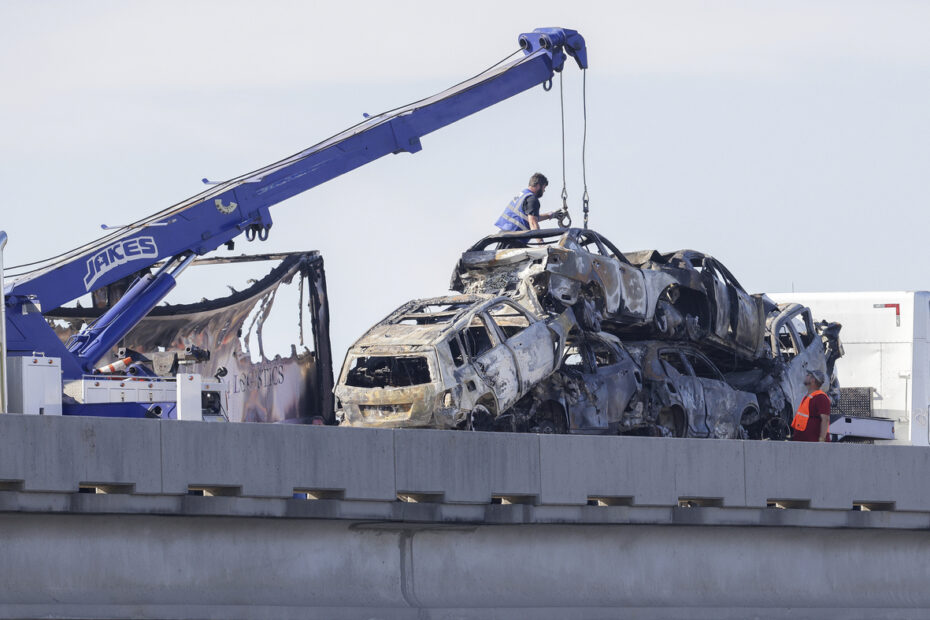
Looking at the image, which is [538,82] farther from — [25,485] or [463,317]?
[25,485]

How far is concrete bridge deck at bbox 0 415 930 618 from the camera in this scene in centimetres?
960

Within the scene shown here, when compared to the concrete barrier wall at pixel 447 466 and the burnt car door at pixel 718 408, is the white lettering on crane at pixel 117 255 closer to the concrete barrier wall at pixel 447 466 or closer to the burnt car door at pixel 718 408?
the concrete barrier wall at pixel 447 466

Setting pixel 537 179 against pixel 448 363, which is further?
pixel 537 179

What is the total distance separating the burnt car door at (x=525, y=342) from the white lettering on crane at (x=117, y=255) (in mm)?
3846

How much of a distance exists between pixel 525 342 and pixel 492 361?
673 mm

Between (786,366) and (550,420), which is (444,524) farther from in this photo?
(786,366)

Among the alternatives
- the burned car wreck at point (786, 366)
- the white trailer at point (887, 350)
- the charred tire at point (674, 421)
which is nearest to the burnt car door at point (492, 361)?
the charred tire at point (674, 421)

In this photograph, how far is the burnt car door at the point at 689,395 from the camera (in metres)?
17.9

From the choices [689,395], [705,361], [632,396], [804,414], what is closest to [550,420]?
[632,396]

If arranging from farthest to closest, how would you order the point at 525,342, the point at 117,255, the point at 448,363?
1. the point at 117,255
2. the point at 525,342
3. the point at 448,363

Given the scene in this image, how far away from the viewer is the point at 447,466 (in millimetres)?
11289

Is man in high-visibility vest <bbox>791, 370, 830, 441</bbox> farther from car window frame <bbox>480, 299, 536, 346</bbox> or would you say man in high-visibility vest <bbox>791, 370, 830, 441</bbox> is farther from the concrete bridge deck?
car window frame <bbox>480, 299, 536, 346</bbox>

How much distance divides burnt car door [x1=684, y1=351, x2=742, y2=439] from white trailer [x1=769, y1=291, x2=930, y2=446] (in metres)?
4.75

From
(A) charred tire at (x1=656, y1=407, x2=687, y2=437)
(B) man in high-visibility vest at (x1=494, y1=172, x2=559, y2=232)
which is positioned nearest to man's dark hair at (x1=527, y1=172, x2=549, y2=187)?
(B) man in high-visibility vest at (x1=494, y1=172, x2=559, y2=232)
